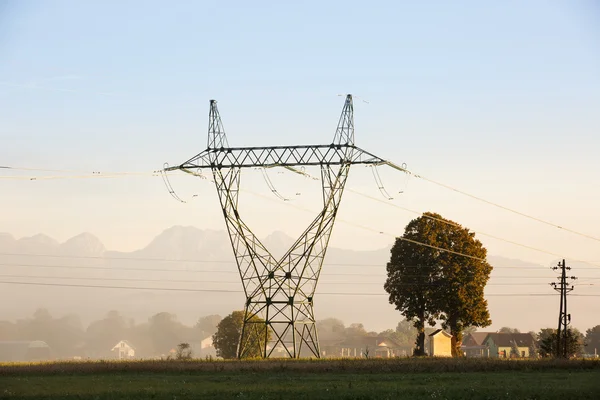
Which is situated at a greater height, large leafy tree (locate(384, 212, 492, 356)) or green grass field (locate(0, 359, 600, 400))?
large leafy tree (locate(384, 212, 492, 356))

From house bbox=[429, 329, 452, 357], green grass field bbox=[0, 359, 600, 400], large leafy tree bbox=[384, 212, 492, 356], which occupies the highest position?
large leafy tree bbox=[384, 212, 492, 356]

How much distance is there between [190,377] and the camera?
177ft

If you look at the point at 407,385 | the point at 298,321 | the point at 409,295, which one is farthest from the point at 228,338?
the point at 407,385

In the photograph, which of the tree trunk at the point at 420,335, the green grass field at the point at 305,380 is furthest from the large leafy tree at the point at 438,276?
the green grass field at the point at 305,380

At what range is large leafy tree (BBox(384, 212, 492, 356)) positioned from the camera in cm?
9588

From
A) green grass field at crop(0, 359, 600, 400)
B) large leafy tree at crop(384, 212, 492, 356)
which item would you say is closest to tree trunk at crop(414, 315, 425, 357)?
large leafy tree at crop(384, 212, 492, 356)

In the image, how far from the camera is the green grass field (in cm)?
4147

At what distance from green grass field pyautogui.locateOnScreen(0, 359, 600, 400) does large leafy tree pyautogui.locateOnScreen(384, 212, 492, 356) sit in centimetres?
3212

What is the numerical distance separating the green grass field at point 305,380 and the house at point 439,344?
33.8 meters

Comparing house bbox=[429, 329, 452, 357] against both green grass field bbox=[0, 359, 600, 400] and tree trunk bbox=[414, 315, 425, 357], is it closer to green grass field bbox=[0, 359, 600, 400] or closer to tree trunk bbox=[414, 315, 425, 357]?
tree trunk bbox=[414, 315, 425, 357]

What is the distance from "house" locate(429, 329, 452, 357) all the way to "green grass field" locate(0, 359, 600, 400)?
33843 mm

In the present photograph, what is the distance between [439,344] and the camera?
99.1 m

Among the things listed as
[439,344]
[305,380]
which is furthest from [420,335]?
[305,380]

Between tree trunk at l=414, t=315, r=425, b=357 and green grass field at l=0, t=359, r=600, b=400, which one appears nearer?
green grass field at l=0, t=359, r=600, b=400
